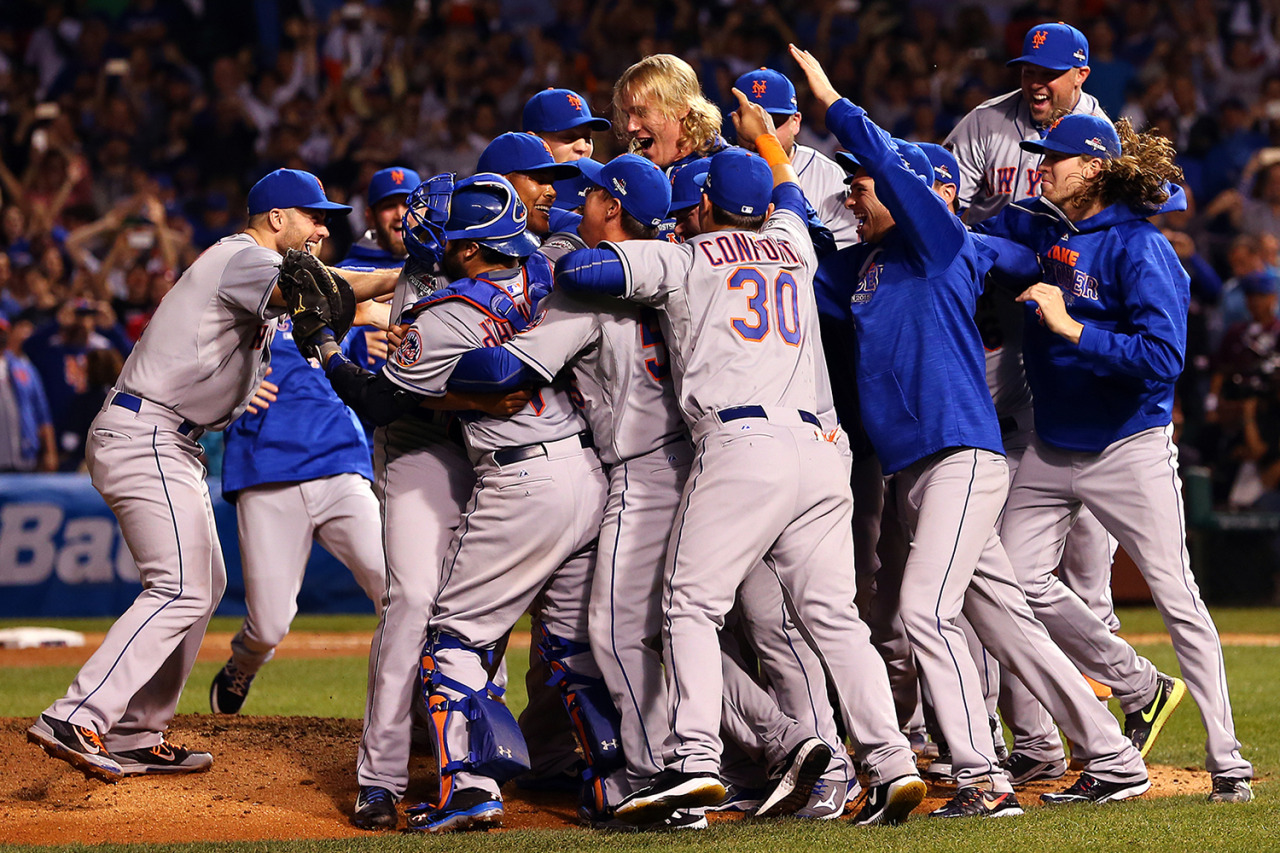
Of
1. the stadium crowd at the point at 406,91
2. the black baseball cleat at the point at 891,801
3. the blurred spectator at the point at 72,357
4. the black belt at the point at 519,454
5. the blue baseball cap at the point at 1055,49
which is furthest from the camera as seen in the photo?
the stadium crowd at the point at 406,91

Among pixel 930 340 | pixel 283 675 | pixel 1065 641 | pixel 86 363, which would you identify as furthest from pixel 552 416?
pixel 86 363

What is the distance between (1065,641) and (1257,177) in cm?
1010

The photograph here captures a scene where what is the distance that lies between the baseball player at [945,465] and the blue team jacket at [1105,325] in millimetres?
403

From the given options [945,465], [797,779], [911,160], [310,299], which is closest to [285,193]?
[310,299]

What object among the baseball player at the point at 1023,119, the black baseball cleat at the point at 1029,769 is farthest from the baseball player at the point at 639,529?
the baseball player at the point at 1023,119

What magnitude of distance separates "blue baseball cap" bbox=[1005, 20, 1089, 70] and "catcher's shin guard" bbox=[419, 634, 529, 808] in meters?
3.43

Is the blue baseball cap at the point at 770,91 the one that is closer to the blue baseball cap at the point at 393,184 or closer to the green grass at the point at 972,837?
the blue baseball cap at the point at 393,184

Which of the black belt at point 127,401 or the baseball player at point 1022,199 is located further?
the baseball player at point 1022,199

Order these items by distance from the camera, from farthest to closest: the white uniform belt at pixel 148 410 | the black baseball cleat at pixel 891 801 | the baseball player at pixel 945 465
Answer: the white uniform belt at pixel 148 410 < the baseball player at pixel 945 465 < the black baseball cleat at pixel 891 801

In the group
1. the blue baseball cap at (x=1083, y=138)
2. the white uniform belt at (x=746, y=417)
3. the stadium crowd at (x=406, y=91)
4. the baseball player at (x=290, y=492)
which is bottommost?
the baseball player at (x=290, y=492)

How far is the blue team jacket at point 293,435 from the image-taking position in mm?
6273

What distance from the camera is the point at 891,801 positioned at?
427 centimetres

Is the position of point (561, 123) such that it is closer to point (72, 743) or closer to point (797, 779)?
point (797, 779)

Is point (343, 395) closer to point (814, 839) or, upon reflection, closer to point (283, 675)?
point (814, 839)
